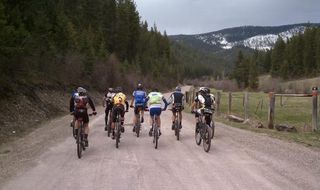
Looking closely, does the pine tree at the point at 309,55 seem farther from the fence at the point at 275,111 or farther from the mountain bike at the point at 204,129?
the mountain bike at the point at 204,129

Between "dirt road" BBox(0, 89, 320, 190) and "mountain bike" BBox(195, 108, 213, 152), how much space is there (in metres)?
0.26

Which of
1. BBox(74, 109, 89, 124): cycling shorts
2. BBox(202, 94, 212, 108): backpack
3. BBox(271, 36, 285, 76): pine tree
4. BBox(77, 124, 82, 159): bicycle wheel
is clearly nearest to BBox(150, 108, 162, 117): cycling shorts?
BBox(202, 94, 212, 108): backpack

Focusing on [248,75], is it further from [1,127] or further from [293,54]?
[1,127]

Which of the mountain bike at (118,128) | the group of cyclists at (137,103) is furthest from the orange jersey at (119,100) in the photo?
the mountain bike at (118,128)

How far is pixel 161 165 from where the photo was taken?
1255 cm

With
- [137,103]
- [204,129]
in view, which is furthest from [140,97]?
[204,129]

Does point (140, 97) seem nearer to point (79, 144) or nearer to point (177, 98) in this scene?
point (177, 98)

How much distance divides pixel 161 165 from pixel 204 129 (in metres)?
3.46

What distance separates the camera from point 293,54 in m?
152

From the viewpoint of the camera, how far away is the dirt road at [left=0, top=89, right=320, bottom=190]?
10.4 metres

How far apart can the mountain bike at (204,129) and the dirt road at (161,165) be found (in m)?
0.26

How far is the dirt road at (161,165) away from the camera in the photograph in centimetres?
1040

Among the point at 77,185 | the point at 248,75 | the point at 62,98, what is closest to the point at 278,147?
the point at 77,185

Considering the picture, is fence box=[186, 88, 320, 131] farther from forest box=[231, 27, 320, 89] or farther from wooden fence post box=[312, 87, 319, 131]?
forest box=[231, 27, 320, 89]
